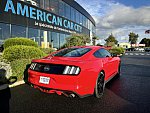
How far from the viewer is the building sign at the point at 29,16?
1612 cm

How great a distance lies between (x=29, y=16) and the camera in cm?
1917

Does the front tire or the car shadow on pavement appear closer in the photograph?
the car shadow on pavement

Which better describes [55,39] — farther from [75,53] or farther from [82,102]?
[82,102]

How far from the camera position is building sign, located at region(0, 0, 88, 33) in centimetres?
1612

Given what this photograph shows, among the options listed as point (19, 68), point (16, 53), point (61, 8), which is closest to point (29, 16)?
point (61, 8)

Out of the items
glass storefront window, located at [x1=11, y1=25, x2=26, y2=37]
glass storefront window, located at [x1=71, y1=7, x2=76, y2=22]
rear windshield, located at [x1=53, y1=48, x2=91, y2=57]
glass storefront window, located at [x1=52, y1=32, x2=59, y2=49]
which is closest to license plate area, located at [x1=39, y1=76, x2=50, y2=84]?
rear windshield, located at [x1=53, y1=48, x2=91, y2=57]

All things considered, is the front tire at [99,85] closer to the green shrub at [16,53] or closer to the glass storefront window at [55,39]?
the green shrub at [16,53]

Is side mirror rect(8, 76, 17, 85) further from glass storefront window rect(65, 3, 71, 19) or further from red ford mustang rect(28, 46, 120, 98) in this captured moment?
glass storefront window rect(65, 3, 71, 19)

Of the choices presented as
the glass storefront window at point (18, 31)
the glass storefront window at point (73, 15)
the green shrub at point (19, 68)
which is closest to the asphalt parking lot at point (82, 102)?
the green shrub at point (19, 68)

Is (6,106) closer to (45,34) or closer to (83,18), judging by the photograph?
(45,34)

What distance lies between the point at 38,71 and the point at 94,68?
1.38 meters

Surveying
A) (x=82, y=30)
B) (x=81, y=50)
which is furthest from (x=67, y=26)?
(x=81, y=50)

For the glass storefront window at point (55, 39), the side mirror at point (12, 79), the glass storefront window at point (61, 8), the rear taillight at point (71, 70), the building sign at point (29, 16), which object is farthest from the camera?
the glass storefront window at point (61, 8)

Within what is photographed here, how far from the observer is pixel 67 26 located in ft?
92.0
